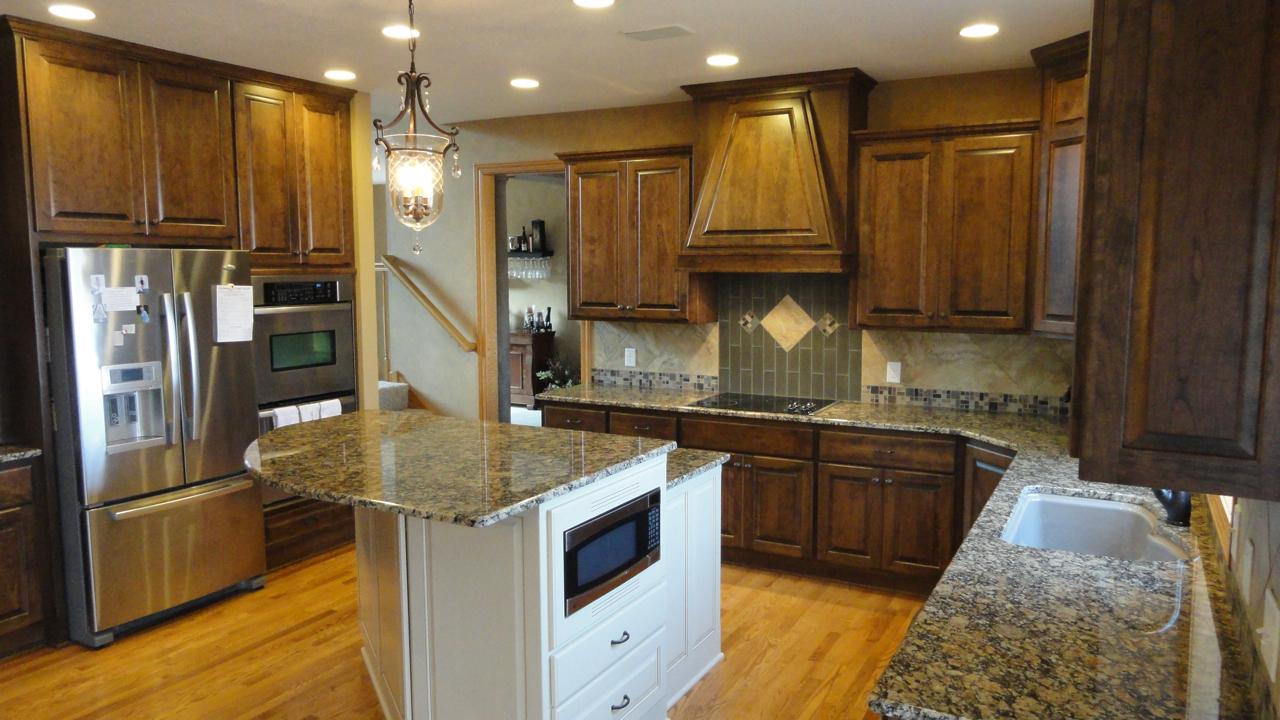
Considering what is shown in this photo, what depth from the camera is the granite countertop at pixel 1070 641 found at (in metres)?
1.36

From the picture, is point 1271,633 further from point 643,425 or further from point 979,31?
point 643,425

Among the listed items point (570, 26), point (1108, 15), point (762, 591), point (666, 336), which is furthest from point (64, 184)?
point (1108, 15)

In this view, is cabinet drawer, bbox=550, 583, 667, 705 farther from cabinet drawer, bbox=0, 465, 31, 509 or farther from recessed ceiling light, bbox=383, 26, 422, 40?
cabinet drawer, bbox=0, 465, 31, 509

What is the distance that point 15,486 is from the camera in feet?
11.4

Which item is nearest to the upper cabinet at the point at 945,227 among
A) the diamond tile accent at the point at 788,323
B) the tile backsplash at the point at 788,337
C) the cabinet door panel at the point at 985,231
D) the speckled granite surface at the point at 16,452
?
the cabinet door panel at the point at 985,231

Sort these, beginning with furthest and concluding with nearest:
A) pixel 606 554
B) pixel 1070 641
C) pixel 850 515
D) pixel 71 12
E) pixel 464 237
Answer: pixel 464 237, pixel 850 515, pixel 71 12, pixel 606 554, pixel 1070 641

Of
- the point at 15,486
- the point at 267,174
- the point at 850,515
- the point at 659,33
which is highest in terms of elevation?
the point at 659,33

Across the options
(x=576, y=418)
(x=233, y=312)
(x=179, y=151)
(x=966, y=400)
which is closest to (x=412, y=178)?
(x=233, y=312)

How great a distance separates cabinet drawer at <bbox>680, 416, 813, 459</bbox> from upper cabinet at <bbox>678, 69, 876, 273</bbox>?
812mm

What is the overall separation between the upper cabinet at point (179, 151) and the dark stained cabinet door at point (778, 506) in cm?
253

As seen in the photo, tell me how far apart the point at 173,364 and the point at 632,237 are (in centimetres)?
238

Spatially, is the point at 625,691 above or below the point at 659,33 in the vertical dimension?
below

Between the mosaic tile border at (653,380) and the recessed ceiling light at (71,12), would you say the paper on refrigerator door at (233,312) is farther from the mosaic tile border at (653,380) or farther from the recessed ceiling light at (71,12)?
the mosaic tile border at (653,380)

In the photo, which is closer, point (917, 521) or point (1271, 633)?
point (1271, 633)
